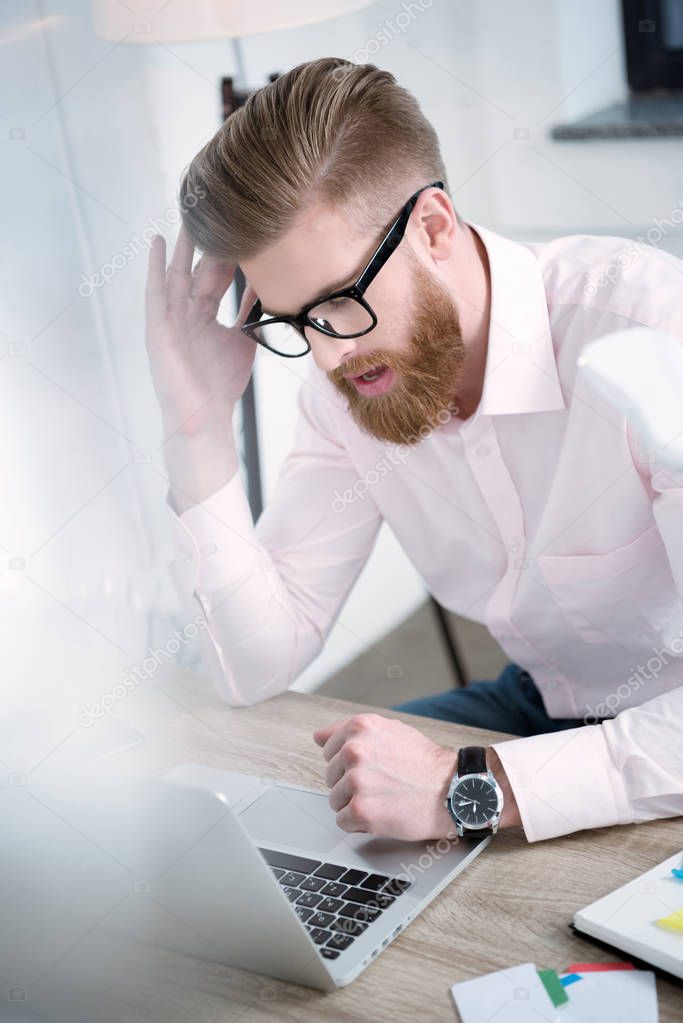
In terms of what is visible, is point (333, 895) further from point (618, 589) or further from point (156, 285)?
point (156, 285)

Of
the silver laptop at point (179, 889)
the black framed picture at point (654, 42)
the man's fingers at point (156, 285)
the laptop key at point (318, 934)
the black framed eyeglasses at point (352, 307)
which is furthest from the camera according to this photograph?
the black framed picture at point (654, 42)

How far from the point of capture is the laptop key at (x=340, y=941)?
0.74m

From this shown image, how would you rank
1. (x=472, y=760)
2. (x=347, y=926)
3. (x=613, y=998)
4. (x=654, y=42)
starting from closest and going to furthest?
(x=613, y=998)
(x=347, y=926)
(x=472, y=760)
(x=654, y=42)

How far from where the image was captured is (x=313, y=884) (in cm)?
82

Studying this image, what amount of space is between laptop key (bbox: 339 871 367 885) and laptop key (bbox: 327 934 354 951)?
63 mm

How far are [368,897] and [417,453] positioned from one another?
1.87ft

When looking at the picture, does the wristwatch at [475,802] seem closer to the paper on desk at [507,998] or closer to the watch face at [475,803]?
the watch face at [475,803]

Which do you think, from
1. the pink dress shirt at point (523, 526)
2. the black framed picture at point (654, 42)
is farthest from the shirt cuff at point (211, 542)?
the black framed picture at point (654, 42)

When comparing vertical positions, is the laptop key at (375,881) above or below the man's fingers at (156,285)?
below

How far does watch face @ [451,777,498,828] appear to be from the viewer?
0.85 m

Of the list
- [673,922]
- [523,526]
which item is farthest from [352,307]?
[673,922]

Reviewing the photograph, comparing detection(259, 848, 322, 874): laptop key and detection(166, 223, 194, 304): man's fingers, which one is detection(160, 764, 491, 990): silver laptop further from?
detection(166, 223, 194, 304): man's fingers

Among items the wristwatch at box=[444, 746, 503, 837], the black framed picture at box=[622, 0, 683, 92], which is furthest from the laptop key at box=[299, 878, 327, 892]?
the black framed picture at box=[622, 0, 683, 92]

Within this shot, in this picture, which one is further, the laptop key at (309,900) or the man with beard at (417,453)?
the man with beard at (417,453)
